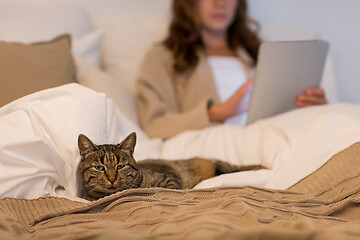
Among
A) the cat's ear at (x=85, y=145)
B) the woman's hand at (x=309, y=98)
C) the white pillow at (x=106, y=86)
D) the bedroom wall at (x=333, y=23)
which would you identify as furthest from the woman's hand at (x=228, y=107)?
the bedroom wall at (x=333, y=23)

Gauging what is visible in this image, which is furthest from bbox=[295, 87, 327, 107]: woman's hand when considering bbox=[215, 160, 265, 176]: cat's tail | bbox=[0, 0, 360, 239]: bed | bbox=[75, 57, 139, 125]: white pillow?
bbox=[75, 57, 139, 125]: white pillow

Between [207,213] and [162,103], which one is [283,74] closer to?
[162,103]

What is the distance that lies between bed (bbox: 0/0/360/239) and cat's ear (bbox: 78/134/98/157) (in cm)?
4

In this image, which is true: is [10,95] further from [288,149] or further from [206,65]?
[206,65]

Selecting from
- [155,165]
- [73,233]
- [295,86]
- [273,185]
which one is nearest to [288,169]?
[273,185]

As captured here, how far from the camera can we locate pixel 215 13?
2.22m

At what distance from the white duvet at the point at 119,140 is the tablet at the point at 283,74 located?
0.38ft

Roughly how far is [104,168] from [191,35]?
1.26m

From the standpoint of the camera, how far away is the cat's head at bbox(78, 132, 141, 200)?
1.17 m

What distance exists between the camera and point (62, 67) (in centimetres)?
158

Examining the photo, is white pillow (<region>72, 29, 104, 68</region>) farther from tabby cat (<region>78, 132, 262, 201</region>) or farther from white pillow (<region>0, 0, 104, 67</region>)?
tabby cat (<region>78, 132, 262, 201</region>)

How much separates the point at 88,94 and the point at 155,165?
32cm

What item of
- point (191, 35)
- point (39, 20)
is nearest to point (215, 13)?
point (191, 35)

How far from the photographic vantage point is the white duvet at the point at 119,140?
1.15 meters
